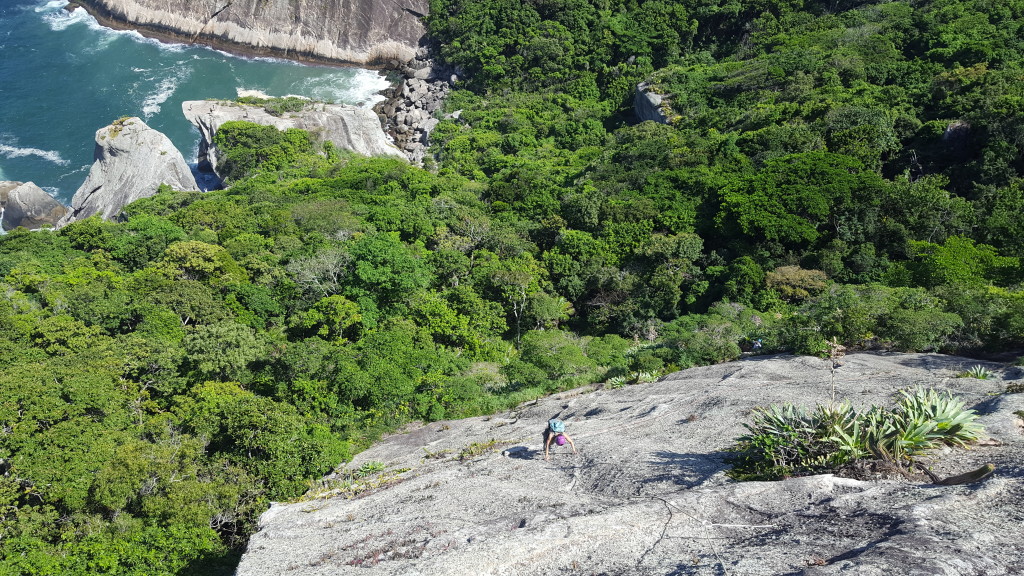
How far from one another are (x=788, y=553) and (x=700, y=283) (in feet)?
117

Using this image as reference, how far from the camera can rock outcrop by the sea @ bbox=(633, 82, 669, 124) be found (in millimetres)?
76875

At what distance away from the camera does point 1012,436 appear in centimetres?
1411

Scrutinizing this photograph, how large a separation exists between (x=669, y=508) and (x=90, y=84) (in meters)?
111

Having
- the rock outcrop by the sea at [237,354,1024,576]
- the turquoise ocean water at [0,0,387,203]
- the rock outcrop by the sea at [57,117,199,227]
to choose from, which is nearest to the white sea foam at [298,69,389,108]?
the turquoise ocean water at [0,0,387,203]

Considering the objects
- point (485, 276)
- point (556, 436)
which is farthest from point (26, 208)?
point (556, 436)

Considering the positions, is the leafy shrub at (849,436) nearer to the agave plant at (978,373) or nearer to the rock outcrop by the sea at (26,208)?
the agave plant at (978,373)

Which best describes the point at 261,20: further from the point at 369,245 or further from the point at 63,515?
the point at 63,515

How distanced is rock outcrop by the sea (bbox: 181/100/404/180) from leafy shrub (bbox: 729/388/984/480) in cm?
7344

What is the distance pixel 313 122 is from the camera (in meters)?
80.7

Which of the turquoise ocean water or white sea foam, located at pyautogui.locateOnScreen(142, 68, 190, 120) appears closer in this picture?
the turquoise ocean water

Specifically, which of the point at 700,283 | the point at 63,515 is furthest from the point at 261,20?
the point at 63,515

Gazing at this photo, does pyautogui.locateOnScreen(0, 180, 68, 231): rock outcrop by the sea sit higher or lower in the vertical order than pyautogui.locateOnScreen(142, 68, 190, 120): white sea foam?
lower

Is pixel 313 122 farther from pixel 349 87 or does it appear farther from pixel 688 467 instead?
pixel 688 467

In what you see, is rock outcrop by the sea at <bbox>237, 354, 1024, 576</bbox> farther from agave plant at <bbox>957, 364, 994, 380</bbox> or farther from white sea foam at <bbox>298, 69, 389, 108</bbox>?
white sea foam at <bbox>298, 69, 389, 108</bbox>
